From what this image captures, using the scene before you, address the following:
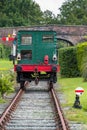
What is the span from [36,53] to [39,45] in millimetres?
423

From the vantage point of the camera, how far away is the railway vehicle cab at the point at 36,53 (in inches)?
987

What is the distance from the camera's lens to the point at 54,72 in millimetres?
25172

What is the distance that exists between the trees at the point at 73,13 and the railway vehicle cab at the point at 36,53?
288ft

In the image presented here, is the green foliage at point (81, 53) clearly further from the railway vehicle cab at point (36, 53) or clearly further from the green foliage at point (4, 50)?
the green foliage at point (4, 50)

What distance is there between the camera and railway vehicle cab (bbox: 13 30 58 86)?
25078 mm

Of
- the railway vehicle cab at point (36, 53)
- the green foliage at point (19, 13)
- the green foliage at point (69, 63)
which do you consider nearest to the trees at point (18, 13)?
the green foliage at point (19, 13)

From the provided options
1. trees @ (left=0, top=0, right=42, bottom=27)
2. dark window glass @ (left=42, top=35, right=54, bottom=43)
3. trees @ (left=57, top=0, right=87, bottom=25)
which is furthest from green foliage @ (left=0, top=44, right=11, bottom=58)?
dark window glass @ (left=42, top=35, right=54, bottom=43)

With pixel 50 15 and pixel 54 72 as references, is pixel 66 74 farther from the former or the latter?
pixel 50 15

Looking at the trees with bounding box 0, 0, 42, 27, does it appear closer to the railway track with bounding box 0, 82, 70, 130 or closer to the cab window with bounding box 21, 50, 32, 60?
the cab window with bounding box 21, 50, 32, 60

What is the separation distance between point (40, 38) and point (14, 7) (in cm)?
7124

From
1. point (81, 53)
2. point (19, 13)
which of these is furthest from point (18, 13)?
point (81, 53)

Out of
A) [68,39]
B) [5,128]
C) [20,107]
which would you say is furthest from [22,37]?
[68,39]

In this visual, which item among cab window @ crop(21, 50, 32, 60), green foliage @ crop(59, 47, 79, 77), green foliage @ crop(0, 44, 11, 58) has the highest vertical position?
cab window @ crop(21, 50, 32, 60)

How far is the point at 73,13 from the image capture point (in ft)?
397
